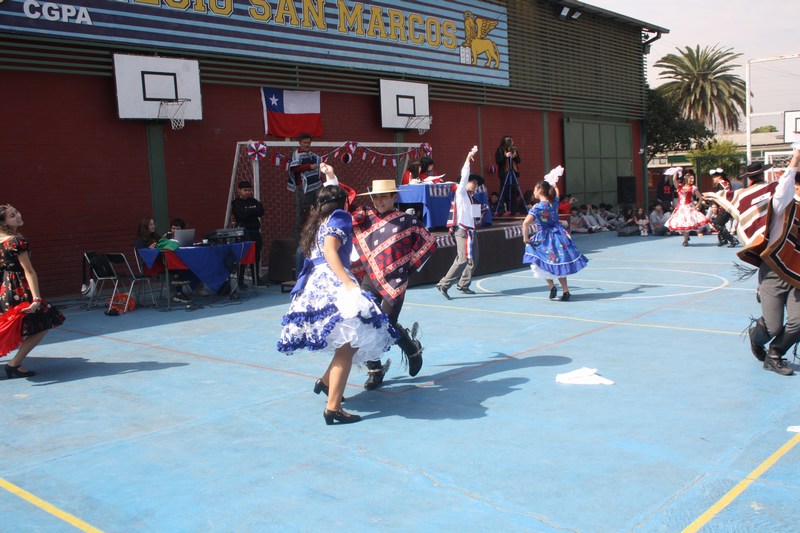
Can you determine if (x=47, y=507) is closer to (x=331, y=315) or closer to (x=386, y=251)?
(x=331, y=315)

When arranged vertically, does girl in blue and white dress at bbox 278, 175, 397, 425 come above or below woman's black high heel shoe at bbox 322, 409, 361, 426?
above

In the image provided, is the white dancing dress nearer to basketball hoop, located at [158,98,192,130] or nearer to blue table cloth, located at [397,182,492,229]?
blue table cloth, located at [397,182,492,229]

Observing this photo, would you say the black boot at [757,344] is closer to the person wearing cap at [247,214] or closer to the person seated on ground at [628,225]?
the person wearing cap at [247,214]

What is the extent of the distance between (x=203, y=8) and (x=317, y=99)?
335cm

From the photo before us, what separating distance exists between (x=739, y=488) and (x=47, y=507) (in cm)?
380

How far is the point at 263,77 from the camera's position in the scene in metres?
16.2

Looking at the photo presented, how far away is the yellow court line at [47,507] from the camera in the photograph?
12.8 ft

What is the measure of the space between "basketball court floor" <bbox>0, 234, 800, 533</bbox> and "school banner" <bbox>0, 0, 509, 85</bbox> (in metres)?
6.72

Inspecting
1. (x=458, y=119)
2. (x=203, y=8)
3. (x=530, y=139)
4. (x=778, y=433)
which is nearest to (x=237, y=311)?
(x=203, y=8)

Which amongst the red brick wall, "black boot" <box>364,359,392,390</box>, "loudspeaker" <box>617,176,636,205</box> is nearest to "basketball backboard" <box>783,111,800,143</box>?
"loudspeaker" <box>617,176,636,205</box>

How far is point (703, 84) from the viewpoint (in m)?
45.9

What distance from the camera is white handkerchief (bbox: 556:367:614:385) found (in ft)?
20.3

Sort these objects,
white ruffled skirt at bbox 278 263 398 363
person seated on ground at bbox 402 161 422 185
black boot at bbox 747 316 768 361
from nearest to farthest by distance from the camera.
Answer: white ruffled skirt at bbox 278 263 398 363 < black boot at bbox 747 316 768 361 < person seated on ground at bbox 402 161 422 185

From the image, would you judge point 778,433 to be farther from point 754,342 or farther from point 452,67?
point 452,67
